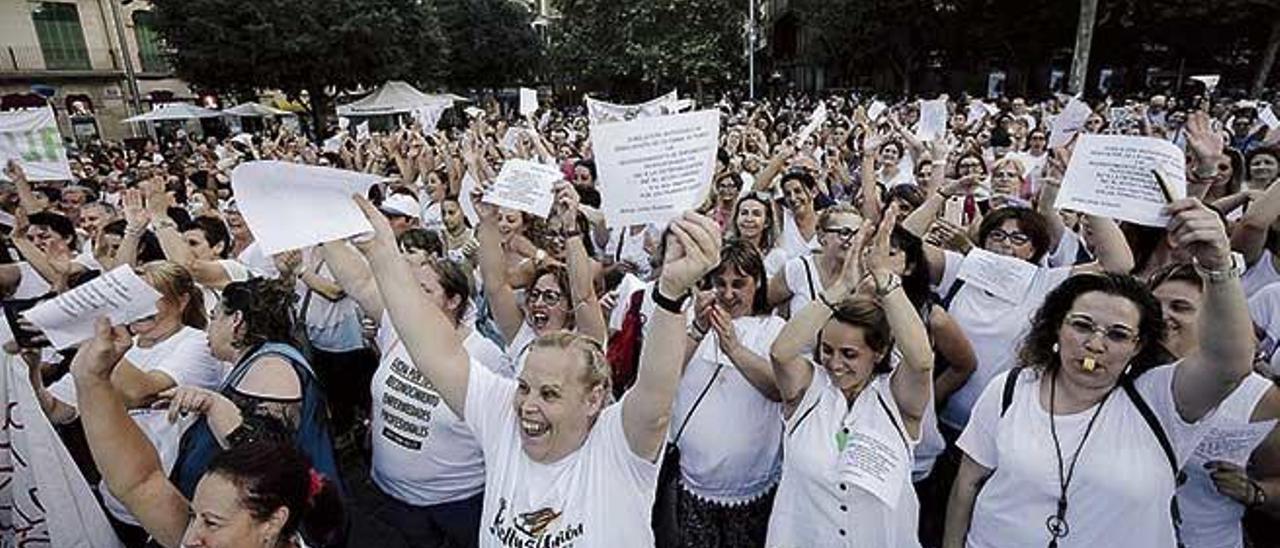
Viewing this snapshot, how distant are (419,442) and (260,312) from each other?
2.47 ft

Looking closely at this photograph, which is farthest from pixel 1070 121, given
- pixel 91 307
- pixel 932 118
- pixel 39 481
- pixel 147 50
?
pixel 147 50

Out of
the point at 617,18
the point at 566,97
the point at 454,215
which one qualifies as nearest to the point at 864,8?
the point at 617,18

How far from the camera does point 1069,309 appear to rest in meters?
2.37

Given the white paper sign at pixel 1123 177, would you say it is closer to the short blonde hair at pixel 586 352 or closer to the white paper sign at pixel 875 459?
the white paper sign at pixel 875 459

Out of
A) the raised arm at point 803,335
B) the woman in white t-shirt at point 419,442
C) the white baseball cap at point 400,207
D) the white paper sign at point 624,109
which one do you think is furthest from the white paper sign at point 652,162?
the white paper sign at point 624,109

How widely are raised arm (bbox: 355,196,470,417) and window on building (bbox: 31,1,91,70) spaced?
3949 cm

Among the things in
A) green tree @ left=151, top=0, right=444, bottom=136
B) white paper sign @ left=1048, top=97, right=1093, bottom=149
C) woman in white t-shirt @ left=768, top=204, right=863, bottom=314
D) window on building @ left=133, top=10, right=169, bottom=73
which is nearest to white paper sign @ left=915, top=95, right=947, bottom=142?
white paper sign @ left=1048, top=97, right=1093, bottom=149

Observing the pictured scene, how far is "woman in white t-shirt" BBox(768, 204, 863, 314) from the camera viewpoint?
141 inches

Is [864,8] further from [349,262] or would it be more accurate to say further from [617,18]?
[349,262]

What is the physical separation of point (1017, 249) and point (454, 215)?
3.92m

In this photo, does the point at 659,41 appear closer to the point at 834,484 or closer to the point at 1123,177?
the point at 1123,177

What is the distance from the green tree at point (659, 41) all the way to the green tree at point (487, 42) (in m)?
2.97

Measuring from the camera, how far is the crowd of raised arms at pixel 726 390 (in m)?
2.07

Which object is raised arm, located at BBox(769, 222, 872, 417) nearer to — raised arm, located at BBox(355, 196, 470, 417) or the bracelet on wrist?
the bracelet on wrist
